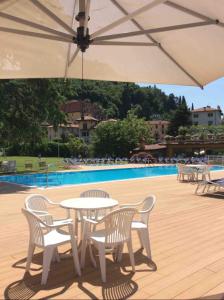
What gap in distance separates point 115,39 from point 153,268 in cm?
307

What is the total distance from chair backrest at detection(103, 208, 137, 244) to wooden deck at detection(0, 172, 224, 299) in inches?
17.1

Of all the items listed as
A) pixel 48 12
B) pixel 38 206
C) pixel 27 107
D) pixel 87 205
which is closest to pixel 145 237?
pixel 87 205

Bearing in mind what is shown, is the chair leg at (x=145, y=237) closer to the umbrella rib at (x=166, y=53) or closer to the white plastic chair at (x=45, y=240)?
the white plastic chair at (x=45, y=240)

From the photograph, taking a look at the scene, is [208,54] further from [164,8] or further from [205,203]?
[205,203]

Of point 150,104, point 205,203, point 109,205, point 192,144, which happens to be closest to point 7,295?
point 109,205

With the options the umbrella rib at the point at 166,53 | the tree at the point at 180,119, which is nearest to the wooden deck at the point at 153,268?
the umbrella rib at the point at 166,53

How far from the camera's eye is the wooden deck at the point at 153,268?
10.3 ft

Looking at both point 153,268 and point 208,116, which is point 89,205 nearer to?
point 153,268

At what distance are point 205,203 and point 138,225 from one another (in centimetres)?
430

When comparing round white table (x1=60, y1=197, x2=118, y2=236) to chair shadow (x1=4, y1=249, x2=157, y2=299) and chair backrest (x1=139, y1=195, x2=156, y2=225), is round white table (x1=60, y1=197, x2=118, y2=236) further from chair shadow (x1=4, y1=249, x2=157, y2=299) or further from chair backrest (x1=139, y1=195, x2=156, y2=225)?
chair shadow (x1=4, y1=249, x2=157, y2=299)

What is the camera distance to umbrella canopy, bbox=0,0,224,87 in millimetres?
3668

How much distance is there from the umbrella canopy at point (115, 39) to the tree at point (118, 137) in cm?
2851

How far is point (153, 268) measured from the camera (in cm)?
378

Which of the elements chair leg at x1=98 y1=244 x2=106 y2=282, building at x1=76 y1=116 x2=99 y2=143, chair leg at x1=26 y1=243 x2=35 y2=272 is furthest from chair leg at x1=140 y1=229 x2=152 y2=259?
building at x1=76 y1=116 x2=99 y2=143
